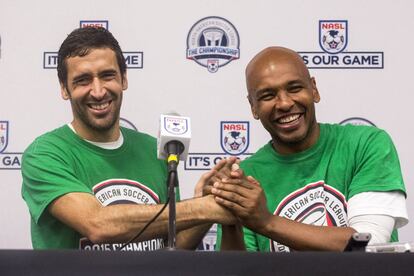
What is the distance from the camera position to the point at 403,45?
2.77 meters

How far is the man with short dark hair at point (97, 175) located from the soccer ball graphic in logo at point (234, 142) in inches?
13.1

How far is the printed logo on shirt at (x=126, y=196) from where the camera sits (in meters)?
2.27

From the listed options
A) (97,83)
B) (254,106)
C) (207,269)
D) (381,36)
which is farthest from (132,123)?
(207,269)

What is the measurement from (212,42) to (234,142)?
0.41m

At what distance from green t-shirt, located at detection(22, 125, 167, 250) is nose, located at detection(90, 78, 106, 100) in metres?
0.16

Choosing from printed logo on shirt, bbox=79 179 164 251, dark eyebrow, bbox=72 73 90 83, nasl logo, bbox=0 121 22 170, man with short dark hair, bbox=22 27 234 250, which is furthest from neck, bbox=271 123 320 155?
nasl logo, bbox=0 121 22 170

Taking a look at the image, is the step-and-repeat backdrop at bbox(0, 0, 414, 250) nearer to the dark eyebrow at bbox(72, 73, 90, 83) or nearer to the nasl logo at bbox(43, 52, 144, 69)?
the nasl logo at bbox(43, 52, 144, 69)

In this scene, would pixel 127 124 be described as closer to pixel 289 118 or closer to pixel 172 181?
pixel 289 118

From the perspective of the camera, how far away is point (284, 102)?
2277 millimetres

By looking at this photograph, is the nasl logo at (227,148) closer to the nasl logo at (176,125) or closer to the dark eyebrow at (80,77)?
the dark eyebrow at (80,77)

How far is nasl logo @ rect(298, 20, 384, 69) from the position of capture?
9.07 ft

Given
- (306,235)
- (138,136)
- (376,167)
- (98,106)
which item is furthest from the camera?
(138,136)

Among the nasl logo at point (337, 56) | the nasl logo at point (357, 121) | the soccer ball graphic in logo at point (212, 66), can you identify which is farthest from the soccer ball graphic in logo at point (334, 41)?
the soccer ball graphic in logo at point (212, 66)

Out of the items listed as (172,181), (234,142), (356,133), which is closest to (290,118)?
(356,133)
